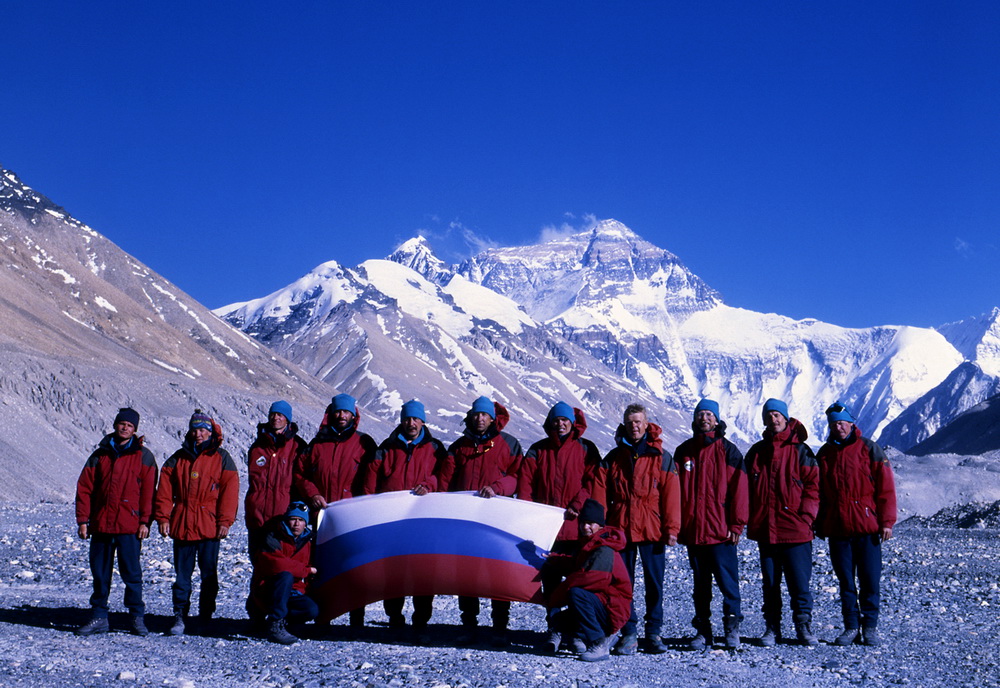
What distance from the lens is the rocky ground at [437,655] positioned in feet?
28.9

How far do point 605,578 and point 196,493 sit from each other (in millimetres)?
4207

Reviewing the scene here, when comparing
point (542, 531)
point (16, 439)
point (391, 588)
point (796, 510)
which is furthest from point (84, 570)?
point (16, 439)

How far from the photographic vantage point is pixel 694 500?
425 inches

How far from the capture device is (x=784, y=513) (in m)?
11.0

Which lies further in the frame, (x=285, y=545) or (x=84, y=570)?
(x=84, y=570)

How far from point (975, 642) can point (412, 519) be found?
664 cm

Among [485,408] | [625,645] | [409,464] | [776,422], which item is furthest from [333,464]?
[776,422]

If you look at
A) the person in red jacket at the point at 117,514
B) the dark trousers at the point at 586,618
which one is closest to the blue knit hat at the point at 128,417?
the person in red jacket at the point at 117,514

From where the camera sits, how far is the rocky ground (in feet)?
28.9

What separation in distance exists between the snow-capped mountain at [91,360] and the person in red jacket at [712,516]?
37.8 m

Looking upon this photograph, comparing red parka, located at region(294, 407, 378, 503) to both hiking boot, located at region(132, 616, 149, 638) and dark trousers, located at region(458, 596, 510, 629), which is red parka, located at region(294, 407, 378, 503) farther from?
hiking boot, located at region(132, 616, 149, 638)

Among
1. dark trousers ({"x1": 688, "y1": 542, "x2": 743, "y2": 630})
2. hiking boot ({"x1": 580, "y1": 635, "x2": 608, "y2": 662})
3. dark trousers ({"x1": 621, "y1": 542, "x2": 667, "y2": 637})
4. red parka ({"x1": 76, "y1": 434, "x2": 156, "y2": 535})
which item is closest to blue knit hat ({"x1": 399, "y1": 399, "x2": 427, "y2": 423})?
dark trousers ({"x1": 621, "y1": 542, "x2": 667, "y2": 637})

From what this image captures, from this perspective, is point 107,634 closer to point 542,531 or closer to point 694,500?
point 542,531

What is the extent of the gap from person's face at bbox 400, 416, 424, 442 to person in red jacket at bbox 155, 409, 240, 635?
1.75 meters
